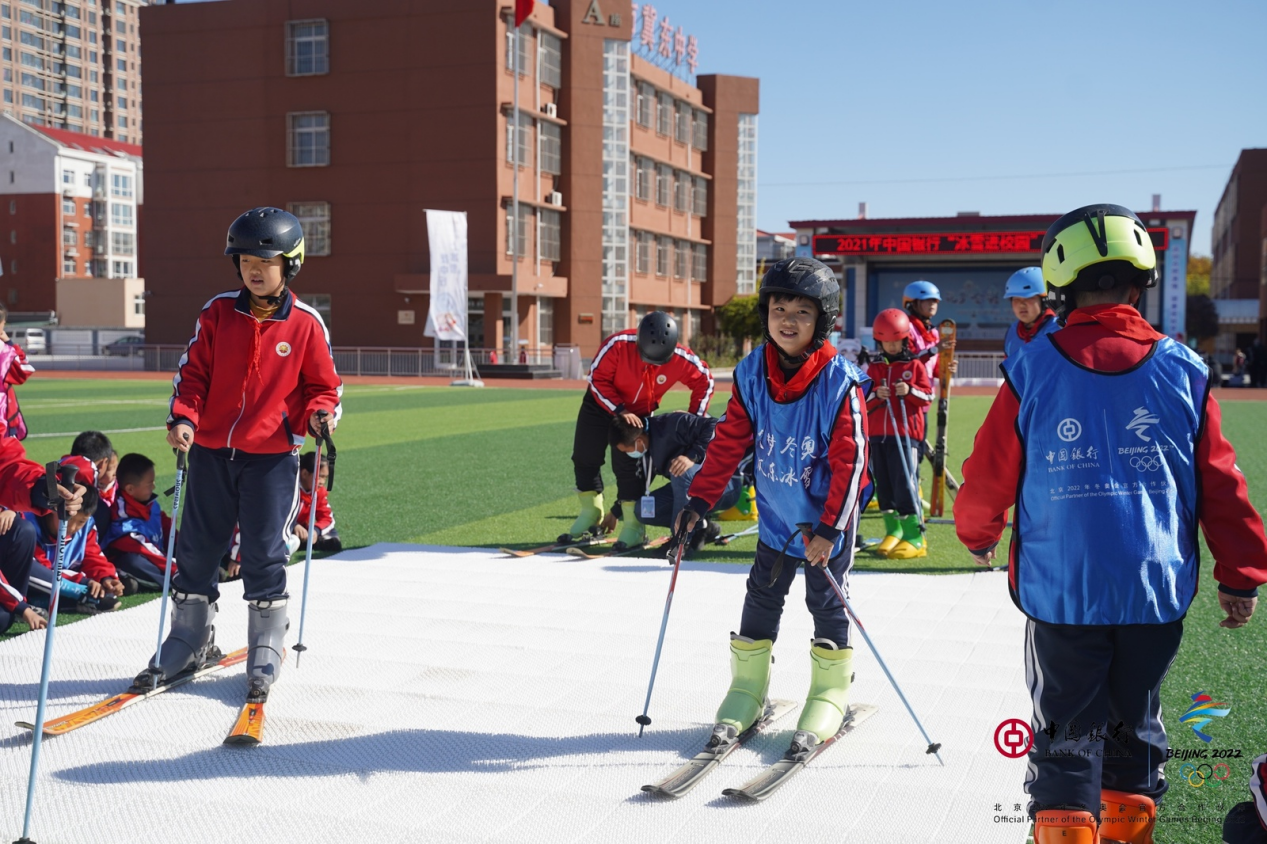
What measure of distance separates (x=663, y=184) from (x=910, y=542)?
51.9 meters

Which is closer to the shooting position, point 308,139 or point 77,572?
point 77,572

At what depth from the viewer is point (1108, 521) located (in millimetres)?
2979

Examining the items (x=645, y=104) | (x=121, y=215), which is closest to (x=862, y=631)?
(x=645, y=104)

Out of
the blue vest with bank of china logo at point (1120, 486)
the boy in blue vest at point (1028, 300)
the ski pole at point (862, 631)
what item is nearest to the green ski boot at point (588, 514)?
the boy in blue vest at point (1028, 300)

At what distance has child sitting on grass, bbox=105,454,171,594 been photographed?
23.1 feet

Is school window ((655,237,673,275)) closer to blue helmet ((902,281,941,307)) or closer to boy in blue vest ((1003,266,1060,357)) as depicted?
blue helmet ((902,281,941,307))

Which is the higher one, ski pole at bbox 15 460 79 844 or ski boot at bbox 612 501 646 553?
ski pole at bbox 15 460 79 844

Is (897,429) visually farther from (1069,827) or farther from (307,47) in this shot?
(307,47)

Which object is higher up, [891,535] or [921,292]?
[921,292]

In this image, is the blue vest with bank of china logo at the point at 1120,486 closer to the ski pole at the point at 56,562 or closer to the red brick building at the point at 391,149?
the ski pole at the point at 56,562

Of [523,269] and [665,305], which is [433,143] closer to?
[523,269]

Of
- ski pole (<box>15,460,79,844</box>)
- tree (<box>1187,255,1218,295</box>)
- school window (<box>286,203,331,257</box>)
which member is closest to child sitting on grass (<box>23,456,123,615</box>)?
ski pole (<box>15,460,79,844</box>)

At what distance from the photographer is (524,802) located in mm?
3873

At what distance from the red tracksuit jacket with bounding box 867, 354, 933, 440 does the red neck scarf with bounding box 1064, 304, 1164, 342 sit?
5.73m
